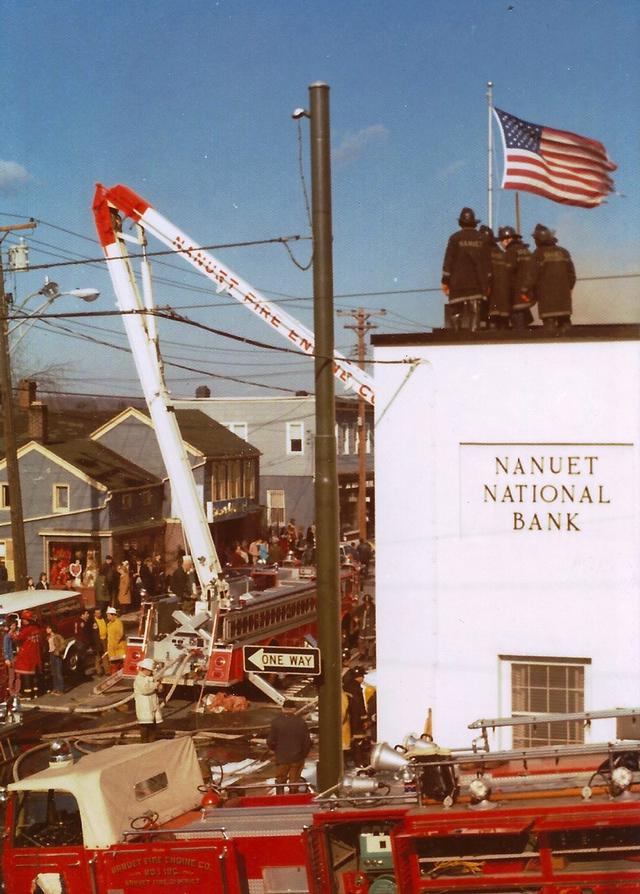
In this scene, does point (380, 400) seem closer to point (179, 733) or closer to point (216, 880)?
point (216, 880)

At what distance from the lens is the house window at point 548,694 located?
1023 cm

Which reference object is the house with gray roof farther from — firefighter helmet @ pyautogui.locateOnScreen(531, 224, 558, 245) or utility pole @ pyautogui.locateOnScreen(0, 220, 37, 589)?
firefighter helmet @ pyautogui.locateOnScreen(531, 224, 558, 245)

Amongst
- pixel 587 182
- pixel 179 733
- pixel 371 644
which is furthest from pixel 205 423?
pixel 587 182

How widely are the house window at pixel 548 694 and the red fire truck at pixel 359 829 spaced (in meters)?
2.63

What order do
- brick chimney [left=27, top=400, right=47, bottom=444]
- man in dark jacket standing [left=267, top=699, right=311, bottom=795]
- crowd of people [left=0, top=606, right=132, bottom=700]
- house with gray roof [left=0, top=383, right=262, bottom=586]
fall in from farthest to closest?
1. brick chimney [left=27, top=400, right=47, bottom=444]
2. house with gray roof [left=0, top=383, right=262, bottom=586]
3. crowd of people [left=0, top=606, right=132, bottom=700]
4. man in dark jacket standing [left=267, top=699, right=311, bottom=795]

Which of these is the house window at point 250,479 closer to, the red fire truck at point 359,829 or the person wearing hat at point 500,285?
the person wearing hat at point 500,285

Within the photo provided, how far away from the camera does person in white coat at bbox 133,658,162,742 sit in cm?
1424

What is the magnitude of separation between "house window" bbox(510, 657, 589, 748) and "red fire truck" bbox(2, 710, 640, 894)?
263cm

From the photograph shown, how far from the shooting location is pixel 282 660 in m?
9.12

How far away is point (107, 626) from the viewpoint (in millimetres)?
19078

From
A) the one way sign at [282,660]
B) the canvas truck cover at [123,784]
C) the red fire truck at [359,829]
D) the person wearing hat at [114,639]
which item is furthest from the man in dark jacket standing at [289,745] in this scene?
the person wearing hat at [114,639]

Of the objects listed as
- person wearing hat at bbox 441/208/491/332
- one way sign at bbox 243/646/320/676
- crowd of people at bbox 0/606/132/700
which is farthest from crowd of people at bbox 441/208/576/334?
crowd of people at bbox 0/606/132/700

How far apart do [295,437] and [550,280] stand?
37.3m

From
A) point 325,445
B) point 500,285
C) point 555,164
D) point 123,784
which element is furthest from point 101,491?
point 123,784
